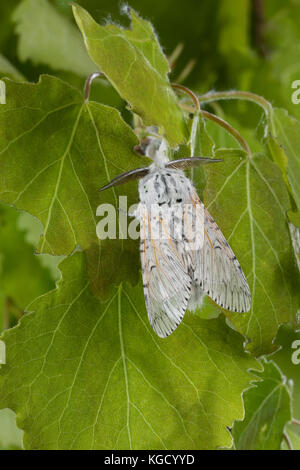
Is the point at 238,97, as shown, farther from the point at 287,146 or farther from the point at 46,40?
the point at 46,40

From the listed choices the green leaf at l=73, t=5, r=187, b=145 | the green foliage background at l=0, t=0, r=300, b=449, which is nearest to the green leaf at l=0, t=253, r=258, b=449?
the green foliage background at l=0, t=0, r=300, b=449

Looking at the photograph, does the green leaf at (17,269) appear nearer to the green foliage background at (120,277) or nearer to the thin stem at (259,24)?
the green foliage background at (120,277)

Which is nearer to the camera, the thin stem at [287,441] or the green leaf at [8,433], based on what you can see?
the thin stem at [287,441]

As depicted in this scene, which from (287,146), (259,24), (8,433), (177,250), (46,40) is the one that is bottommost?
(8,433)

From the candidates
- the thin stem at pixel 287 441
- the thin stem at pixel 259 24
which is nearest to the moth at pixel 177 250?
the thin stem at pixel 287 441

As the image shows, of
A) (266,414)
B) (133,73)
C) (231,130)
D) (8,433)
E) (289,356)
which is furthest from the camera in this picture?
(289,356)

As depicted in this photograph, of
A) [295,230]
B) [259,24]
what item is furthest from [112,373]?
[259,24]

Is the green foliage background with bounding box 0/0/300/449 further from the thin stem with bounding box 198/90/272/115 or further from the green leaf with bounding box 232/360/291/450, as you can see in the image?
the green leaf with bounding box 232/360/291/450
